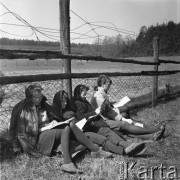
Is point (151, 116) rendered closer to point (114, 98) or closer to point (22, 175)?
point (114, 98)

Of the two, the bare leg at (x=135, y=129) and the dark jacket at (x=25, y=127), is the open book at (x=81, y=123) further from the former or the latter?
the bare leg at (x=135, y=129)

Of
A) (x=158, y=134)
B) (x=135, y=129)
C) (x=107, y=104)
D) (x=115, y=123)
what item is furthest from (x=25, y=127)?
(x=158, y=134)

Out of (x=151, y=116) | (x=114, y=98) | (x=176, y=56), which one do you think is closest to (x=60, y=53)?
(x=151, y=116)

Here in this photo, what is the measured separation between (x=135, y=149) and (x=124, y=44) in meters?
4.49

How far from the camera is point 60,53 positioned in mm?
4516

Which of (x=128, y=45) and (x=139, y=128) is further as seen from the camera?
(x=128, y=45)

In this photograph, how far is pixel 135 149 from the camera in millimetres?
3670

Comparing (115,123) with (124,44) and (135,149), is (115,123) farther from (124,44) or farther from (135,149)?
(124,44)

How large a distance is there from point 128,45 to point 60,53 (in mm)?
4099

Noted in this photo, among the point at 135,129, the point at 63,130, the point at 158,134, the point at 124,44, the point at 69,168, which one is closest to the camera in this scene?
the point at 69,168

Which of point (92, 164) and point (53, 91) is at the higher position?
point (53, 91)

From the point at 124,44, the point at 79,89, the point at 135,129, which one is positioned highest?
the point at 124,44

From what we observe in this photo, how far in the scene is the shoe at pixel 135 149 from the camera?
3648 millimetres

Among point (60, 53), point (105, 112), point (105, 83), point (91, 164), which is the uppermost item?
point (60, 53)
